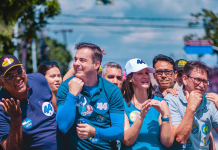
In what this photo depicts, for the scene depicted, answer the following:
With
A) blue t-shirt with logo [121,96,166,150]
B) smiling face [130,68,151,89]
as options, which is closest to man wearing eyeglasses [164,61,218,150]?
blue t-shirt with logo [121,96,166,150]

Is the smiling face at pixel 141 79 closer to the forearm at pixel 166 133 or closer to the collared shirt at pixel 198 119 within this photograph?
the collared shirt at pixel 198 119

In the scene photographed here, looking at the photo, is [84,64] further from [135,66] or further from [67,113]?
[135,66]

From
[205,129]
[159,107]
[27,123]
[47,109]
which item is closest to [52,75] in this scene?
[47,109]

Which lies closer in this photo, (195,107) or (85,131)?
(85,131)

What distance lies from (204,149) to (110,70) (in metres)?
1.97

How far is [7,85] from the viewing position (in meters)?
2.97

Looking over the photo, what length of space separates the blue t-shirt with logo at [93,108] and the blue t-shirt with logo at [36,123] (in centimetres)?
35

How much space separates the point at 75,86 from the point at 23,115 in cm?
82

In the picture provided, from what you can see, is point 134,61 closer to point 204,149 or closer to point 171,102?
point 171,102

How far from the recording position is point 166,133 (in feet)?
9.78

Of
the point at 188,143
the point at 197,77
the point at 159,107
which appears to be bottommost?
the point at 188,143

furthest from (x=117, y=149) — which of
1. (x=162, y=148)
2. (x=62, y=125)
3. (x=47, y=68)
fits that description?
(x=47, y=68)

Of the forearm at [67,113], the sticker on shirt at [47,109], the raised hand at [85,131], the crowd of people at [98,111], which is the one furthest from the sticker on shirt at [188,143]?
the sticker on shirt at [47,109]

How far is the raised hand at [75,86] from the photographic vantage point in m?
2.65
